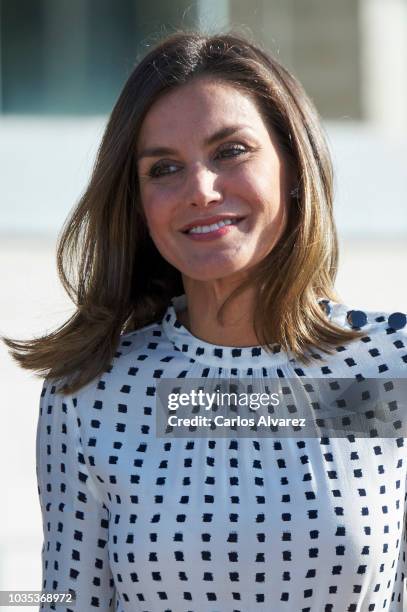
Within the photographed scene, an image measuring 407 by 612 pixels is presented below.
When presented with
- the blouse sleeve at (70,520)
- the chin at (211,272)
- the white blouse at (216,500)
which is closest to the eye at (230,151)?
the chin at (211,272)

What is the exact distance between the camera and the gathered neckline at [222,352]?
2.55m

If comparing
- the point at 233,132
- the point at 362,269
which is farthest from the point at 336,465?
the point at 362,269

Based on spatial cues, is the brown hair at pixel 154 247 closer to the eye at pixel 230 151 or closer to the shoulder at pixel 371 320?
the shoulder at pixel 371 320

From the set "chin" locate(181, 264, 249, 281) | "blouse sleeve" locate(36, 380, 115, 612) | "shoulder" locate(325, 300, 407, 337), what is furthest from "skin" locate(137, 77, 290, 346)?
"blouse sleeve" locate(36, 380, 115, 612)

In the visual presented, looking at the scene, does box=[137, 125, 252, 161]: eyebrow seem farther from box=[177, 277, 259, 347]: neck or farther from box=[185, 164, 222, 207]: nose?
box=[177, 277, 259, 347]: neck

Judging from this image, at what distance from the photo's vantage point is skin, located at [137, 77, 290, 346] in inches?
95.1

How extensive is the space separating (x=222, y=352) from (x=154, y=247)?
1.04 feet

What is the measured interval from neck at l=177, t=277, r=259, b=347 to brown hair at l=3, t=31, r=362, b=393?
0.08 ft

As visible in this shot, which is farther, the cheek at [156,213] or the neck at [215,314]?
the neck at [215,314]

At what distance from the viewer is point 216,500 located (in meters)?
2.39

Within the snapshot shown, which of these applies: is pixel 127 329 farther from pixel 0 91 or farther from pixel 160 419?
pixel 0 91

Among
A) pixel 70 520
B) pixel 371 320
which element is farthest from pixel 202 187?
pixel 70 520

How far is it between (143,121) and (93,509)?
79 centimetres

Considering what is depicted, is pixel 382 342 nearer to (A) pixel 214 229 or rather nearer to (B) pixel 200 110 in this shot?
(A) pixel 214 229
